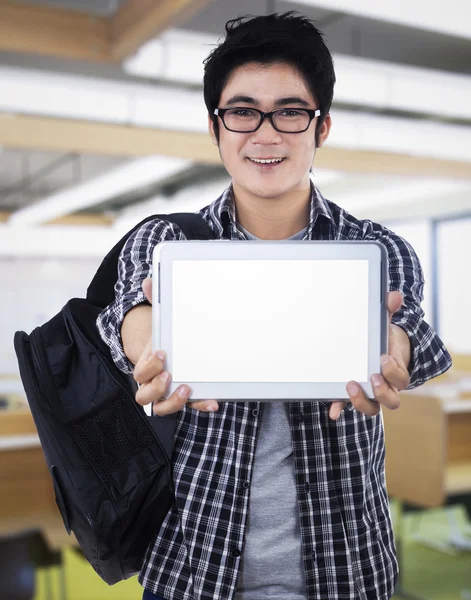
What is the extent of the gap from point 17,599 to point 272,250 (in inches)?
113

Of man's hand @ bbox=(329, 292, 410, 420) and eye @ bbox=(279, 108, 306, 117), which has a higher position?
eye @ bbox=(279, 108, 306, 117)

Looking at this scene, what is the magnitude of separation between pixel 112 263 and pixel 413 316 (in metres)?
0.43

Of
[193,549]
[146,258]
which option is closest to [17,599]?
[193,549]

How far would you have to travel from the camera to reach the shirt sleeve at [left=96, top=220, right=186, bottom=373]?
35.3 inches

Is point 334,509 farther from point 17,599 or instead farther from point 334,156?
point 334,156

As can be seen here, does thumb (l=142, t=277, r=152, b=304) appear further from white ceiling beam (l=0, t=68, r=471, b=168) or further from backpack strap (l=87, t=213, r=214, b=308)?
white ceiling beam (l=0, t=68, r=471, b=168)

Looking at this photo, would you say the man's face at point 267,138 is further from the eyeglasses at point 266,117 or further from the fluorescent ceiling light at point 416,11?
the fluorescent ceiling light at point 416,11

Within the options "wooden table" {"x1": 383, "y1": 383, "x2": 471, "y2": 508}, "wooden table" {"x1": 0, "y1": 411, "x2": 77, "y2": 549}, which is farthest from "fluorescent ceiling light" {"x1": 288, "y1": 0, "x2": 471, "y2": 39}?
"wooden table" {"x1": 0, "y1": 411, "x2": 77, "y2": 549}

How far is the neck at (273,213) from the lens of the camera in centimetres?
105

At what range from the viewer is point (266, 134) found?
38.2 inches

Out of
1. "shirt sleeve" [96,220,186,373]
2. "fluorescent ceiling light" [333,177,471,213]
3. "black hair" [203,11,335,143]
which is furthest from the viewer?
"fluorescent ceiling light" [333,177,471,213]

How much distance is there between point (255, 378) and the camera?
0.81 m

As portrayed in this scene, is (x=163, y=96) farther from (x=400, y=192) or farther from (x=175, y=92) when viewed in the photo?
(x=400, y=192)

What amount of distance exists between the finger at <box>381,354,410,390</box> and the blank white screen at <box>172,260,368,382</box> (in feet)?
0.07
